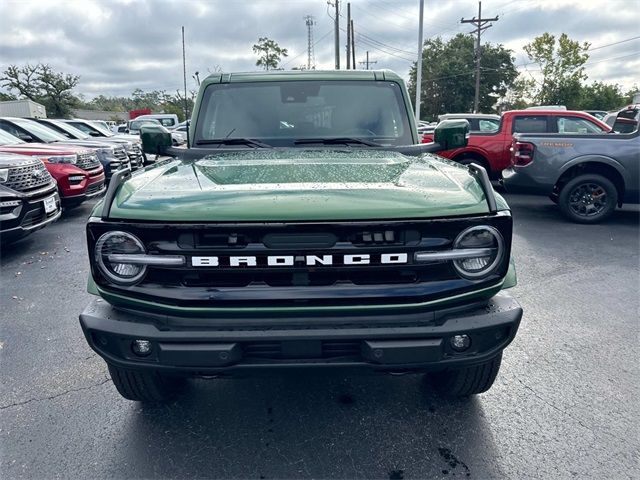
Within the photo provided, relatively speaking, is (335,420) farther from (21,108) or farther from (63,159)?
(21,108)

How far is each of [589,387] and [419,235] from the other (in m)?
1.80

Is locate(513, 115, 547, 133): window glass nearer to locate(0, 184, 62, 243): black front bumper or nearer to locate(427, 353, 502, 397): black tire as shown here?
locate(427, 353, 502, 397): black tire

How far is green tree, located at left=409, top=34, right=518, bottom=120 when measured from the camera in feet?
160

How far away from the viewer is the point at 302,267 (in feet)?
6.20

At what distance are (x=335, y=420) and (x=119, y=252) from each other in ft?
4.68

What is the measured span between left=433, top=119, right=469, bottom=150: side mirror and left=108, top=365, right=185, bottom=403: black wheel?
243 centimetres

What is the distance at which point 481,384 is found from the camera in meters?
2.42

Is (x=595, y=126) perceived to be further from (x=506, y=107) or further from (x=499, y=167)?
(x=506, y=107)

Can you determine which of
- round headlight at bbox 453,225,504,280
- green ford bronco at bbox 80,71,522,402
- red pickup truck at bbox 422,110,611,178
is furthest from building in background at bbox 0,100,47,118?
round headlight at bbox 453,225,504,280

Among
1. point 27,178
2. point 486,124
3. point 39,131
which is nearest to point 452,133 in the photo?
point 27,178

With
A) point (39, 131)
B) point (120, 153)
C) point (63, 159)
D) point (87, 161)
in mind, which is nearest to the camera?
point (63, 159)

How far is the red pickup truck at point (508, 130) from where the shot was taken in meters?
9.10

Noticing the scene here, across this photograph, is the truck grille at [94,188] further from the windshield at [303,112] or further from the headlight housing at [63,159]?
the windshield at [303,112]

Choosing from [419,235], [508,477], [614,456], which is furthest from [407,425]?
[419,235]
